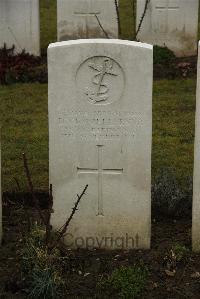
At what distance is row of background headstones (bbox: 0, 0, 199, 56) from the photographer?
41.6 ft

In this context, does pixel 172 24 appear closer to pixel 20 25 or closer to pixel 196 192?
pixel 20 25

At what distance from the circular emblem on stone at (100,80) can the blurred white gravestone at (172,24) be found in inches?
279

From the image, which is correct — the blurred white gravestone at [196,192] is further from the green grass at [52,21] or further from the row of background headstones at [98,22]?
the green grass at [52,21]

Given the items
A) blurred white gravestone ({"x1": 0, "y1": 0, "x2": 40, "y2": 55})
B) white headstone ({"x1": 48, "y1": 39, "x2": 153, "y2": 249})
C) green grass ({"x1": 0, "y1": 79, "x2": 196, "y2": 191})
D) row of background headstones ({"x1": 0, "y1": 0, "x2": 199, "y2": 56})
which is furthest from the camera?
row of background headstones ({"x1": 0, "y1": 0, "x2": 199, "y2": 56})

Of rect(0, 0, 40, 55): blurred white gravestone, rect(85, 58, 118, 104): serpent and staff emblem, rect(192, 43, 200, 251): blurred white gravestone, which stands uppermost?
rect(0, 0, 40, 55): blurred white gravestone

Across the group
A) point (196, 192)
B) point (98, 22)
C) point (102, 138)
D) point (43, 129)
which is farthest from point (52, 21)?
point (196, 192)

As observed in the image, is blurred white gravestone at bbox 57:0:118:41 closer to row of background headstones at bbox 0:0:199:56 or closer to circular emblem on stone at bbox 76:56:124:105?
row of background headstones at bbox 0:0:199:56

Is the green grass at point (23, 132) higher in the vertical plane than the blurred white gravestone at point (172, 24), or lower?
lower

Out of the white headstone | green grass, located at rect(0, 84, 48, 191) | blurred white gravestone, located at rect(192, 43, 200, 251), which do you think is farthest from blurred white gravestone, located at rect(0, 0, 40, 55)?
blurred white gravestone, located at rect(192, 43, 200, 251)

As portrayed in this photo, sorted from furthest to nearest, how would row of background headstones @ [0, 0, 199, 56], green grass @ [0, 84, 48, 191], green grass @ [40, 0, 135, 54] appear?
green grass @ [40, 0, 135, 54], row of background headstones @ [0, 0, 199, 56], green grass @ [0, 84, 48, 191]

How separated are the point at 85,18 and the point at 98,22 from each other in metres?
0.29

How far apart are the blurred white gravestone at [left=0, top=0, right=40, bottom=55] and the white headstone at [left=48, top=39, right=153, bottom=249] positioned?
6.80 meters

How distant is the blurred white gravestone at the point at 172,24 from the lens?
12891 mm

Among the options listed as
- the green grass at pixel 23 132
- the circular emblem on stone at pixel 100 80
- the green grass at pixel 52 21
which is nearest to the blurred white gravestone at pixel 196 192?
the circular emblem on stone at pixel 100 80
